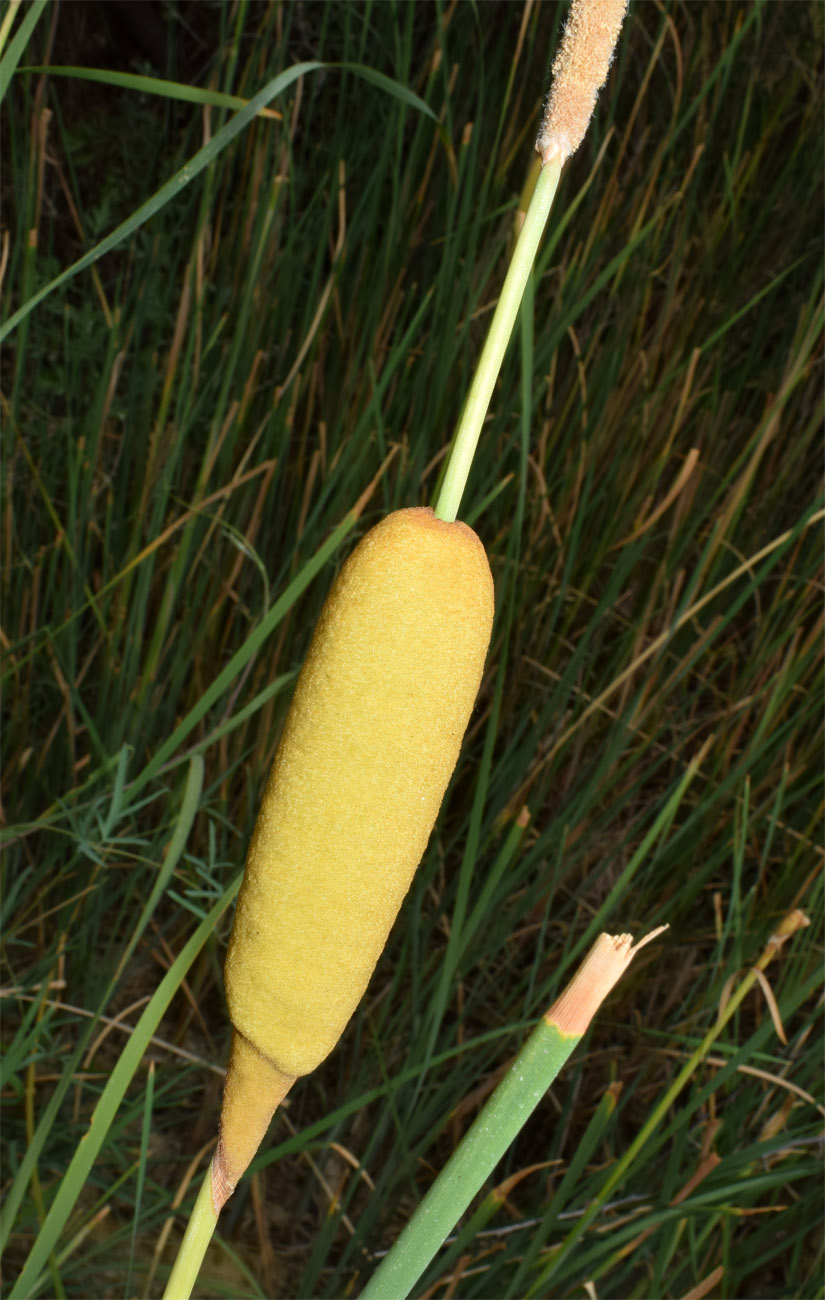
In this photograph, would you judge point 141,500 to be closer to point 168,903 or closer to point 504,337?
point 168,903

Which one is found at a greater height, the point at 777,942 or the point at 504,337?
the point at 504,337

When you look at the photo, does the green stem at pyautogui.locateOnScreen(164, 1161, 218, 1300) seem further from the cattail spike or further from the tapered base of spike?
the cattail spike

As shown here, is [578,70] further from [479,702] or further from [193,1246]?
[479,702]

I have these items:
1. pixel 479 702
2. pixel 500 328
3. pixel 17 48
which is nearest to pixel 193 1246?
pixel 500 328

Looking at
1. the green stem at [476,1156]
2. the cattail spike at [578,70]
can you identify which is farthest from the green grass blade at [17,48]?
the green stem at [476,1156]

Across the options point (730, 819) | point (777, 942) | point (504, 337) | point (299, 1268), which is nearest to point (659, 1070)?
point (730, 819)

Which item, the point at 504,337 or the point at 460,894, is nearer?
the point at 504,337

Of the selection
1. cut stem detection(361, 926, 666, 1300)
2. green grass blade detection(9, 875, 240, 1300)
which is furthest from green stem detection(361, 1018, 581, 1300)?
green grass blade detection(9, 875, 240, 1300)

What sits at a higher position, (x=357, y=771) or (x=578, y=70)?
(x=578, y=70)
